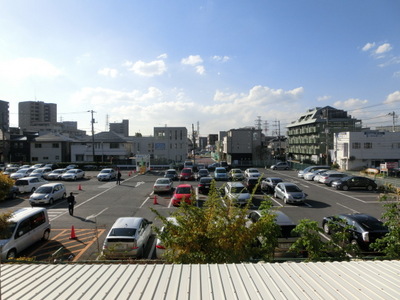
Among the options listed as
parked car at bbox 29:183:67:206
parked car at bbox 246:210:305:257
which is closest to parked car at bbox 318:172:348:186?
parked car at bbox 246:210:305:257

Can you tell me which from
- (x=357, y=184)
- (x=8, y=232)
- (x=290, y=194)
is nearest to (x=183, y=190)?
(x=290, y=194)

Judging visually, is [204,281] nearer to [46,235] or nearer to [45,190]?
[46,235]

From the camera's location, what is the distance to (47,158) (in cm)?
5422

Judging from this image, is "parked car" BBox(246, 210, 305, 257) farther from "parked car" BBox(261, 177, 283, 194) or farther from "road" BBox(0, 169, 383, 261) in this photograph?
"parked car" BBox(261, 177, 283, 194)

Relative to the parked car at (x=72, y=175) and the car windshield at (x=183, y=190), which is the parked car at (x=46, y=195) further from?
the parked car at (x=72, y=175)

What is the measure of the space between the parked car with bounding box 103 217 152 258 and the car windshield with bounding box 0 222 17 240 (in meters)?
3.79

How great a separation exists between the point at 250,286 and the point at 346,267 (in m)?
2.33

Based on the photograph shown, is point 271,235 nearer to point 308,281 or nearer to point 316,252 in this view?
point 316,252

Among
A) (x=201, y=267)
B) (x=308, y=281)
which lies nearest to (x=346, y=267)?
(x=308, y=281)

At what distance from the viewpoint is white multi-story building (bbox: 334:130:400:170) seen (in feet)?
142

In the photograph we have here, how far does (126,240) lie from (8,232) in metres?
4.69

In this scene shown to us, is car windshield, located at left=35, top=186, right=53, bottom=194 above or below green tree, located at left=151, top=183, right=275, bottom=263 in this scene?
below

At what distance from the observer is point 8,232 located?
33.7ft

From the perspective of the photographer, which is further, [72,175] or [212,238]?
[72,175]
